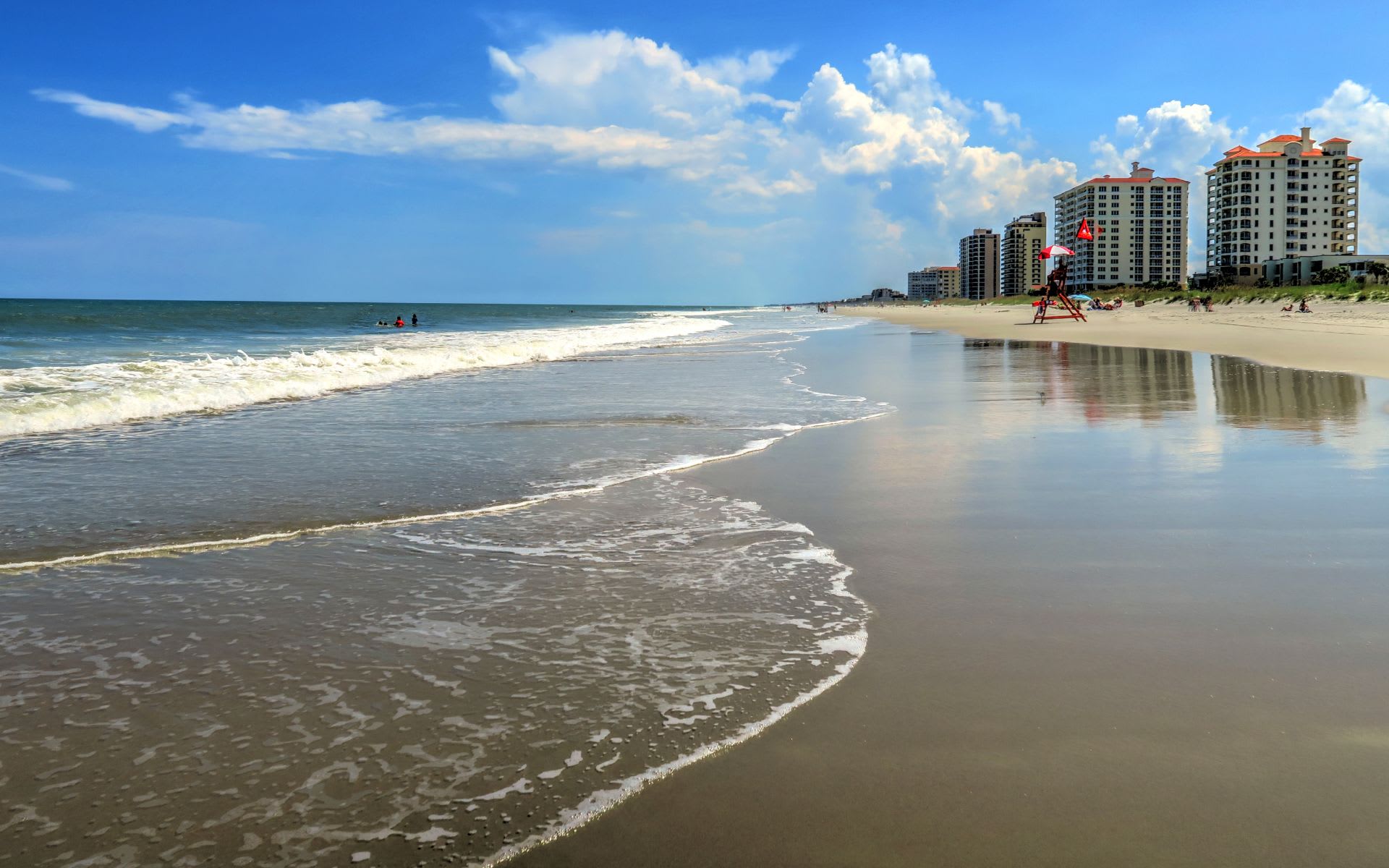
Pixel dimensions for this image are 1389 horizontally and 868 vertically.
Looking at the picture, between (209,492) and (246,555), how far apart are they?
2.16 m

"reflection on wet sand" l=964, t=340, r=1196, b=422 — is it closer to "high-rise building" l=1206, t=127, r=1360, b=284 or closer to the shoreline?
the shoreline

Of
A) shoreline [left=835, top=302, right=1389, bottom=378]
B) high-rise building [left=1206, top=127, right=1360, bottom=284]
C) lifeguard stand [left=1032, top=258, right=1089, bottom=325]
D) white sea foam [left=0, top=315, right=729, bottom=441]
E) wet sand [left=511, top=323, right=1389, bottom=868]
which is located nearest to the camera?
wet sand [left=511, top=323, right=1389, bottom=868]

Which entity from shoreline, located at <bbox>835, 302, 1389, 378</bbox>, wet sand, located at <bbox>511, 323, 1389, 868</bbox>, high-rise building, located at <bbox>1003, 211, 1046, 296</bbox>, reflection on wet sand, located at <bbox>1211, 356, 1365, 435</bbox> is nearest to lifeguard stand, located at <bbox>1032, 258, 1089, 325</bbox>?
shoreline, located at <bbox>835, 302, 1389, 378</bbox>

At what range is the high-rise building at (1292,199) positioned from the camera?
382 feet

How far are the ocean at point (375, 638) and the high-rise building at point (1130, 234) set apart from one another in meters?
157

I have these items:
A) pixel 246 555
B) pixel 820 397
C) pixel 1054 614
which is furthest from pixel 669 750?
pixel 820 397

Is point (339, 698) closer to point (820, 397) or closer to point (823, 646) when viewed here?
point (823, 646)

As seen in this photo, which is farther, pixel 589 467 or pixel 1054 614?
pixel 589 467

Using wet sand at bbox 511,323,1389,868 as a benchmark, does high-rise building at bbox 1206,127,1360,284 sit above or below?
above

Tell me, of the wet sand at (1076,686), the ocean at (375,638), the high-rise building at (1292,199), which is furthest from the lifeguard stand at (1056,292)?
the high-rise building at (1292,199)

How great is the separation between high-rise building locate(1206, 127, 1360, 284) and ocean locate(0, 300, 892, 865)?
130618mm

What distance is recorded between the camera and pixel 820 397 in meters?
14.4

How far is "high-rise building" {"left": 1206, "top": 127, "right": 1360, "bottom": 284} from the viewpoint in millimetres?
116438

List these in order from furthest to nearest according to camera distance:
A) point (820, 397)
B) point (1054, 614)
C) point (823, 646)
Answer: point (820, 397) → point (1054, 614) → point (823, 646)
